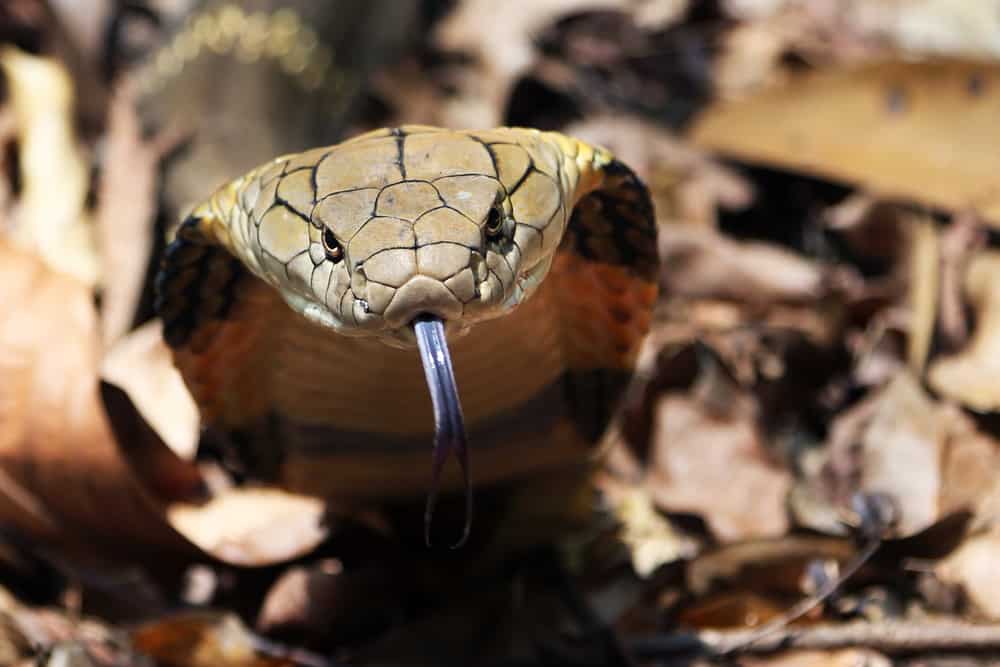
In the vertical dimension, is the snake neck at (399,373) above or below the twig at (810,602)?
above

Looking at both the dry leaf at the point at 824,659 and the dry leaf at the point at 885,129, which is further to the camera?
the dry leaf at the point at 885,129

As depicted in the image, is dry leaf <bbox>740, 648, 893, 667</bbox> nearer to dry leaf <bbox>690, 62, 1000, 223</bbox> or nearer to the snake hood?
the snake hood

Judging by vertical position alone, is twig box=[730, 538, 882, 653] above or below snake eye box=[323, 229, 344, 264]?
below

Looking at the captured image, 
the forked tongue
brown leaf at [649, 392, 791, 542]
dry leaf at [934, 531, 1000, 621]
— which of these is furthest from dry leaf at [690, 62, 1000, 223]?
the forked tongue

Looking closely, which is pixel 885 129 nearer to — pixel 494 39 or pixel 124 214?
pixel 494 39

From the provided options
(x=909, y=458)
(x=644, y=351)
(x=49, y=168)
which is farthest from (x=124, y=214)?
(x=909, y=458)

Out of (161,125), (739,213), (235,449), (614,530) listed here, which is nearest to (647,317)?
(614,530)

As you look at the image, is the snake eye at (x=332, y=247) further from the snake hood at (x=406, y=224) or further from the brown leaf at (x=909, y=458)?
the brown leaf at (x=909, y=458)

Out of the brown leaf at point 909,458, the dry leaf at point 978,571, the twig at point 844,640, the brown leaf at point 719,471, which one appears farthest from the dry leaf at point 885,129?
the twig at point 844,640
